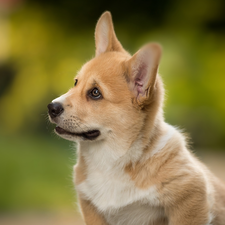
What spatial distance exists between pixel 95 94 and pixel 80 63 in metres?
3.88

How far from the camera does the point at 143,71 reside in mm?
2119

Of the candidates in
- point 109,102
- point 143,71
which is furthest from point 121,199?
point 143,71

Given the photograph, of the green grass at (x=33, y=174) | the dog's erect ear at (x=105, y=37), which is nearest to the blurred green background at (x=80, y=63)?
the green grass at (x=33, y=174)

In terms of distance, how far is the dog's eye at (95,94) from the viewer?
217 cm

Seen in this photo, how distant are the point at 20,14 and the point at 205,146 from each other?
3.68 m

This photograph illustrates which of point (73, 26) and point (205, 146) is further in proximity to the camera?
point (73, 26)

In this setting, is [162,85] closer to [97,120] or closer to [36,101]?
[97,120]

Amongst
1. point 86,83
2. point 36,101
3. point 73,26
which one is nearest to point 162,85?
point 86,83

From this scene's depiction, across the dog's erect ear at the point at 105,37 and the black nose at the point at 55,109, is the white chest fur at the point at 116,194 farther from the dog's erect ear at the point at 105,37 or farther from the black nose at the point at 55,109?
the dog's erect ear at the point at 105,37

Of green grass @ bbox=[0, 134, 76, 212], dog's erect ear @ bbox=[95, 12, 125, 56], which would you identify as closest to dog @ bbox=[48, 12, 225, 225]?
dog's erect ear @ bbox=[95, 12, 125, 56]

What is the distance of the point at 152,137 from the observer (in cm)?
220

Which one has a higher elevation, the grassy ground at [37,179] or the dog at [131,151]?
the dog at [131,151]

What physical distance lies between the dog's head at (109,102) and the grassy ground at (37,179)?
1.66m

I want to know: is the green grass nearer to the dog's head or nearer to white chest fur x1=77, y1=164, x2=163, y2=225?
white chest fur x1=77, y1=164, x2=163, y2=225
